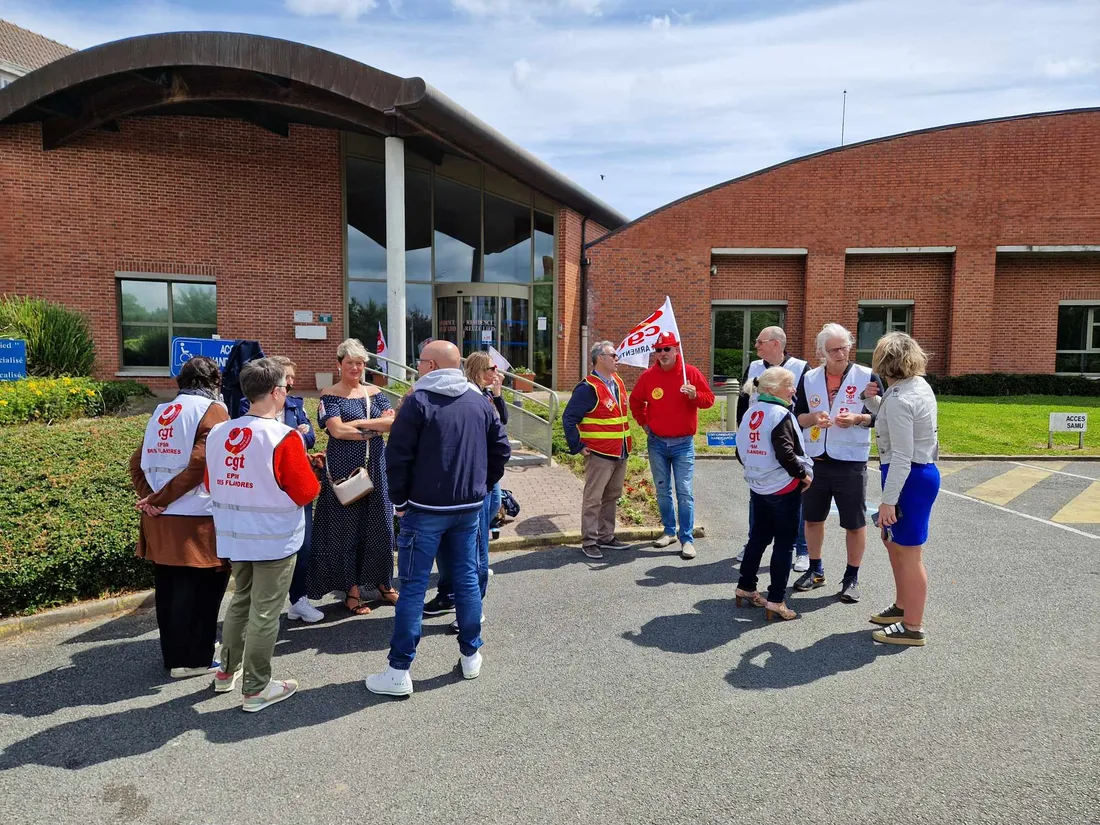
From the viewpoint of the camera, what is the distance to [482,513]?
15.3ft

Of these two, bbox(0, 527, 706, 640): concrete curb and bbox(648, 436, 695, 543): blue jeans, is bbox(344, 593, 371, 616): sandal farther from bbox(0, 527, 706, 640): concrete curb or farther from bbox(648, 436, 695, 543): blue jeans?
bbox(648, 436, 695, 543): blue jeans

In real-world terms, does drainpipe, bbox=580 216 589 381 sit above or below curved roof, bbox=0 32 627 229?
below

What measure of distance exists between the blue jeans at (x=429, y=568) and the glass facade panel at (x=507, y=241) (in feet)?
47.1

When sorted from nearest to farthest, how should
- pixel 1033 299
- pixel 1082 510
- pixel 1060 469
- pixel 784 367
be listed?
pixel 784 367 < pixel 1082 510 < pixel 1060 469 < pixel 1033 299

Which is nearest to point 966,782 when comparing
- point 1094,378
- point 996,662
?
point 996,662

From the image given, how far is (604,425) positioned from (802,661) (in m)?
2.66

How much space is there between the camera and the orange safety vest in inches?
238

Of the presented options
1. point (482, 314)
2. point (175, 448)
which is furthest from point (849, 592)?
point (482, 314)

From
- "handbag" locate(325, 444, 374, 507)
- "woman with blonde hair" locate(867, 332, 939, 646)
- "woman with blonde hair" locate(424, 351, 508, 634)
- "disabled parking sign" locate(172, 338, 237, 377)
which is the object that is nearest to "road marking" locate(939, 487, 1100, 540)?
"woman with blonde hair" locate(867, 332, 939, 646)

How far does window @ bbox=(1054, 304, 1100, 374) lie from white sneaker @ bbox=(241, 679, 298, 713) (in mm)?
22163

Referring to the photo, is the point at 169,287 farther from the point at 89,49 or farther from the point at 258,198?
the point at 89,49

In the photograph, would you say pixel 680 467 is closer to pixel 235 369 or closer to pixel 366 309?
pixel 235 369

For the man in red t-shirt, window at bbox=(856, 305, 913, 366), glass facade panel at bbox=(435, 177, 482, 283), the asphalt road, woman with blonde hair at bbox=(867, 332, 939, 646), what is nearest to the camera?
the asphalt road

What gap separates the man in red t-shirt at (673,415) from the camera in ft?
19.7
